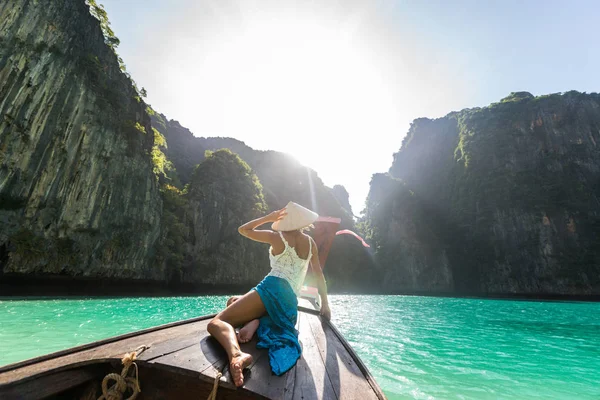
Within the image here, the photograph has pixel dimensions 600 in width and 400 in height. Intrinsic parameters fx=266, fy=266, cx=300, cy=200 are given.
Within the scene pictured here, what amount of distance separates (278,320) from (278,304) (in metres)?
0.15

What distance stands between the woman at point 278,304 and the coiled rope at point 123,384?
23.5 inches

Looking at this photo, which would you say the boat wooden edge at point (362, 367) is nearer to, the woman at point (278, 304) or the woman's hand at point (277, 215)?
the woman at point (278, 304)

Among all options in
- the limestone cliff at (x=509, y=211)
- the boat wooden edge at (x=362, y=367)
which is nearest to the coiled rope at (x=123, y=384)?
the boat wooden edge at (x=362, y=367)

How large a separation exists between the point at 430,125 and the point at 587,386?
9486 cm

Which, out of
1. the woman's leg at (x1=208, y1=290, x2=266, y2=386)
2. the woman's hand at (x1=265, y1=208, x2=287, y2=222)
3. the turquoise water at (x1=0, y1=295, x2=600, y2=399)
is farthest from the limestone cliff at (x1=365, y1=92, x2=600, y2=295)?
the woman's leg at (x1=208, y1=290, x2=266, y2=386)

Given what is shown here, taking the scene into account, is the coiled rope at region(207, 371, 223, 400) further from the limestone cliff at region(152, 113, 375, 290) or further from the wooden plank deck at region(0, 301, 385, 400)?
the limestone cliff at region(152, 113, 375, 290)

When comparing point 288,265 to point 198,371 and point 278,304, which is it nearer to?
point 278,304

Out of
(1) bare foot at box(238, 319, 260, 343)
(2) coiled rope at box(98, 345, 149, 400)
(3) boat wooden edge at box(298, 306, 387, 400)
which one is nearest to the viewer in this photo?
(2) coiled rope at box(98, 345, 149, 400)

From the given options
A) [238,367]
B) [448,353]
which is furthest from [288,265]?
[448,353]

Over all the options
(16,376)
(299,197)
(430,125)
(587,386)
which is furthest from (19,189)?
(430,125)

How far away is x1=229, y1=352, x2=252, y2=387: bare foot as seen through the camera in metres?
1.60

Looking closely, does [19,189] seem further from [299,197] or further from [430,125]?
[430,125]

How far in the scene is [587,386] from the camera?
5.10 m

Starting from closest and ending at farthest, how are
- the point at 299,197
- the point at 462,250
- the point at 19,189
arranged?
the point at 19,189 < the point at 462,250 < the point at 299,197
